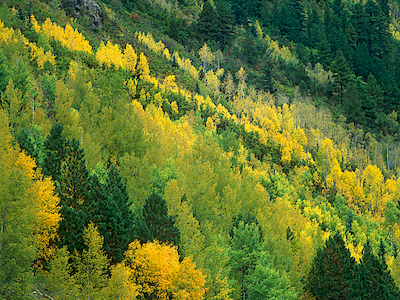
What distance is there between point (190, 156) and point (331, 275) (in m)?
24.2

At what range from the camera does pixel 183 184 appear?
4266 centimetres

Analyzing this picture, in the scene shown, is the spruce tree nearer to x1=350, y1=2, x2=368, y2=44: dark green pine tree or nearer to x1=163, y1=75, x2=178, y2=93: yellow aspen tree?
x1=163, y1=75, x2=178, y2=93: yellow aspen tree

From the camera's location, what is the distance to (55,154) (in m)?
35.5

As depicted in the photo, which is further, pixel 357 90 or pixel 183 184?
pixel 357 90

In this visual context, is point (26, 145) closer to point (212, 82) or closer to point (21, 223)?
point (21, 223)

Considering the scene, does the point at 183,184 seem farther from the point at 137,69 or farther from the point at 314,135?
the point at 314,135

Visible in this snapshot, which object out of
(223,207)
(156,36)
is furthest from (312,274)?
(156,36)

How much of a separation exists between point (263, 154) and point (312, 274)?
138 feet

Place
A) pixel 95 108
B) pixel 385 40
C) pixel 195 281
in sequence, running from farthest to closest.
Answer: pixel 385 40 → pixel 95 108 → pixel 195 281

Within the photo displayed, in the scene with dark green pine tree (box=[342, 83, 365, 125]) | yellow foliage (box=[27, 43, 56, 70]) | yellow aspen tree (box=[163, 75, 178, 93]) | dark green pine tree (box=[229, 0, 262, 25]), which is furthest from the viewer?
dark green pine tree (box=[229, 0, 262, 25])

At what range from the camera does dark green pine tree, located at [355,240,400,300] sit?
41188 mm

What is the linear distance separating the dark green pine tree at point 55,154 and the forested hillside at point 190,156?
122 mm

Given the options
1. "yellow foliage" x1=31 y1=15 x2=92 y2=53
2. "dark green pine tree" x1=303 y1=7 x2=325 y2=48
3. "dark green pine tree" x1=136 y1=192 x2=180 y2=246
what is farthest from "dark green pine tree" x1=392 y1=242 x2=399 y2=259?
"dark green pine tree" x1=303 y1=7 x2=325 y2=48

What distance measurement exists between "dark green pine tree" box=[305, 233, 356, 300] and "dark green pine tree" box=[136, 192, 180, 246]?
15.5 metres
